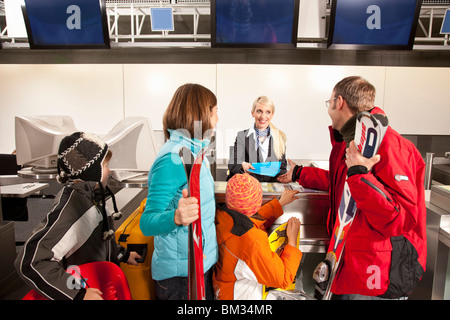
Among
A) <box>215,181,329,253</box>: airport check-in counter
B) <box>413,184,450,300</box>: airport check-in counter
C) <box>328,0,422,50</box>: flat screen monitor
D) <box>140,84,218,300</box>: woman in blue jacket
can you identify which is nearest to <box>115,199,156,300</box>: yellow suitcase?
<box>140,84,218,300</box>: woman in blue jacket

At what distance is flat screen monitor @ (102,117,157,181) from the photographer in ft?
6.39

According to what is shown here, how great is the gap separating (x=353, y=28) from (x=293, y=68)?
1.09 metres

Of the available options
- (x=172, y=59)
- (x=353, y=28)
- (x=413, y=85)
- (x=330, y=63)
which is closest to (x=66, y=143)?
(x=353, y=28)

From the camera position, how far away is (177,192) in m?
1.05

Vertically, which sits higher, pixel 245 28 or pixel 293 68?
pixel 245 28

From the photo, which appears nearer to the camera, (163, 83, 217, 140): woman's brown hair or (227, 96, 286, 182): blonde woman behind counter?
(163, 83, 217, 140): woman's brown hair

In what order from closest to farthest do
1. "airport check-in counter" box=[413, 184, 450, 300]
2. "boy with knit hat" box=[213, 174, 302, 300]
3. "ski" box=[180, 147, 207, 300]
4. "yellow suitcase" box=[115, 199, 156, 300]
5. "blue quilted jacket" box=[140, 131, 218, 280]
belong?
"ski" box=[180, 147, 207, 300], "blue quilted jacket" box=[140, 131, 218, 280], "boy with knit hat" box=[213, 174, 302, 300], "yellow suitcase" box=[115, 199, 156, 300], "airport check-in counter" box=[413, 184, 450, 300]

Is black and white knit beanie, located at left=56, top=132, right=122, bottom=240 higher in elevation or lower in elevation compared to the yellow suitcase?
higher

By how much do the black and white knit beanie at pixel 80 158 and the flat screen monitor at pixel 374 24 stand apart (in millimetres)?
2580

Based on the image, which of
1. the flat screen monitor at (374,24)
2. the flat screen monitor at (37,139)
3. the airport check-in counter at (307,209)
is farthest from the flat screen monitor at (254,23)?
the airport check-in counter at (307,209)

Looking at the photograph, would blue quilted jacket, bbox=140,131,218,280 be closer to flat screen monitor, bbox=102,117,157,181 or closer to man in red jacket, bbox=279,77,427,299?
man in red jacket, bbox=279,77,427,299

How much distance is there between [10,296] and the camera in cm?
177

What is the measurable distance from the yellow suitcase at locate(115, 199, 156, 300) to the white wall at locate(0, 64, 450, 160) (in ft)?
8.63

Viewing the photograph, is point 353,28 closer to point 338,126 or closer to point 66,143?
point 338,126
